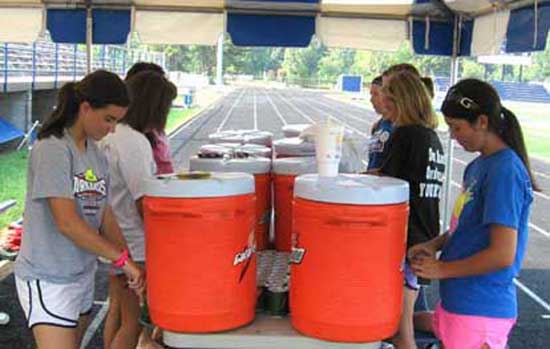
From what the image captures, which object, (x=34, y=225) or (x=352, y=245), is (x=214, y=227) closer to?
(x=352, y=245)

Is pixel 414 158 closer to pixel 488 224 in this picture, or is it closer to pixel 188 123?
pixel 488 224

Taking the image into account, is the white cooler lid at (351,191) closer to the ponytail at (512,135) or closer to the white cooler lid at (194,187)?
the white cooler lid at (194,187)

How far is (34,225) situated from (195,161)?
24.4 inches

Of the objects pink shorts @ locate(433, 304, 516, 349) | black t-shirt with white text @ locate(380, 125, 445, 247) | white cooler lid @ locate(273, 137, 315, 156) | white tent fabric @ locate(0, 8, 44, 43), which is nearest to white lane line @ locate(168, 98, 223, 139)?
white tent fabric @ locate(0, 8, 44, 43)

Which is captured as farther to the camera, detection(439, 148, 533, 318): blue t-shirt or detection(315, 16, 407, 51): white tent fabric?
detection(315, 16, 407, 51): white tent fabric

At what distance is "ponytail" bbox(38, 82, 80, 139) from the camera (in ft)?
7.30

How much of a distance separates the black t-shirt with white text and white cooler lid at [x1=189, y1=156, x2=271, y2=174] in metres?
0.56

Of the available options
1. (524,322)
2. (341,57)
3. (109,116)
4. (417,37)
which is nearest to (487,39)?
(417,37)

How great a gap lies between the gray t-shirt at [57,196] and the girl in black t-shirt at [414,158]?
1.18 m

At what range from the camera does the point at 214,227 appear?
1719 mm

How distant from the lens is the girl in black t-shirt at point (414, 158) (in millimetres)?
2656

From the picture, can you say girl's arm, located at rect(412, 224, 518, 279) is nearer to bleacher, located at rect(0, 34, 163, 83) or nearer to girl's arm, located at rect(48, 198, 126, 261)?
girl's arm, located at rect(48, 198, 126, 261)

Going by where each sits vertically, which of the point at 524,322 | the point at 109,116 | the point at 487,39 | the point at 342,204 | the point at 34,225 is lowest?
the point at 524,322

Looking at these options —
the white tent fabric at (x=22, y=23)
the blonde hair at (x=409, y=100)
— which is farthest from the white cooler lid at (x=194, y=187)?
the white tent fabric at (x=22, y=23)
